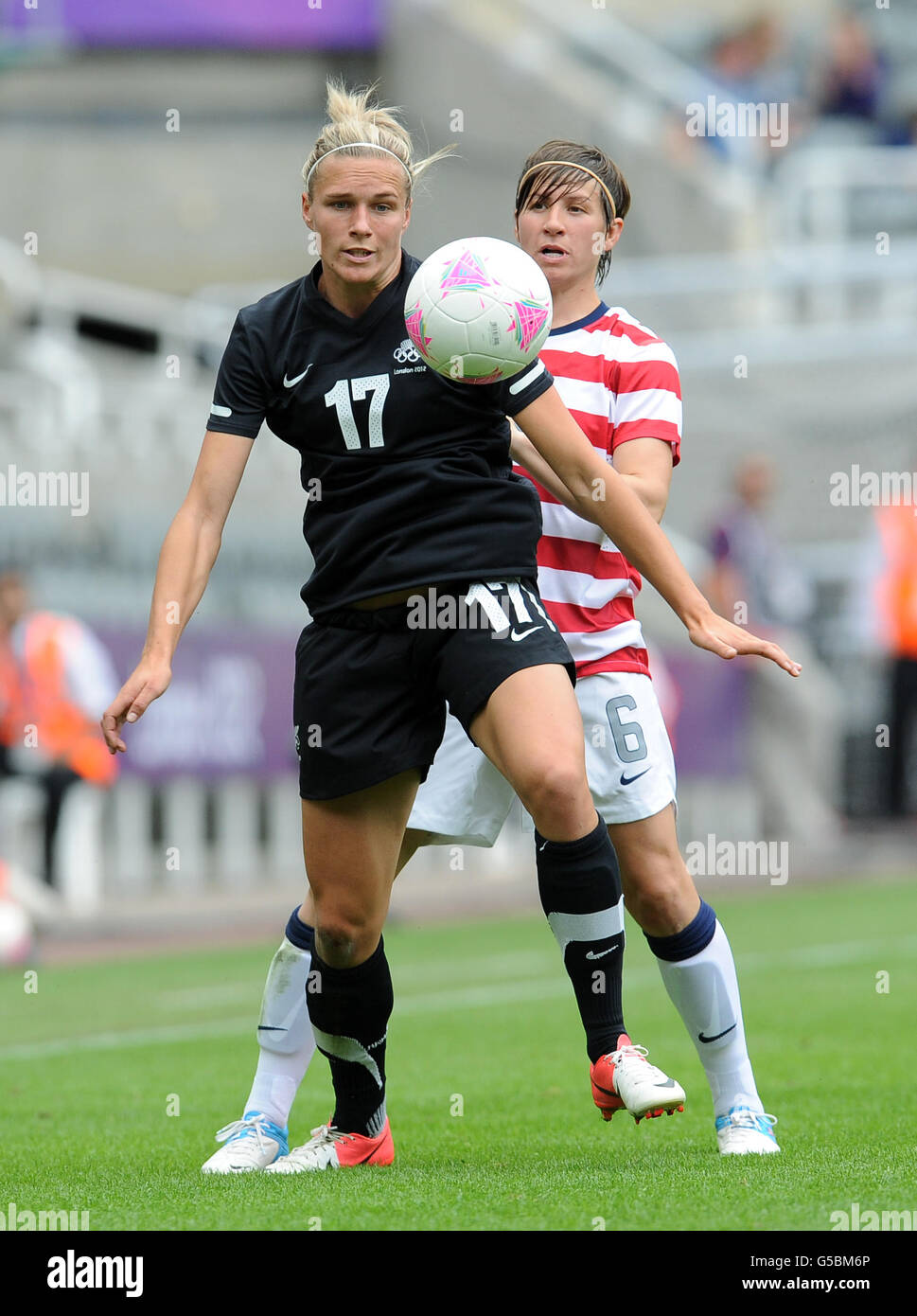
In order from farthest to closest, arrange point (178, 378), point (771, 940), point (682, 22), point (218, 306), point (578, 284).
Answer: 1. point (682, 22)
2. point (218, 306)
3. point (178, 378)
4. point (771, 940)
5. point (578, 284)

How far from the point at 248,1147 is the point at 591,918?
111cm

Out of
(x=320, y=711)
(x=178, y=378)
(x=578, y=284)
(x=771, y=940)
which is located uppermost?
(x=178, y=378)

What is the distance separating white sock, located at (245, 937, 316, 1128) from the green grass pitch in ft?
0.89

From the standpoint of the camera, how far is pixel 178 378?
18234 mm

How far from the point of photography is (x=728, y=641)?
181 inches

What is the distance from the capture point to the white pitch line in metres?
8.27

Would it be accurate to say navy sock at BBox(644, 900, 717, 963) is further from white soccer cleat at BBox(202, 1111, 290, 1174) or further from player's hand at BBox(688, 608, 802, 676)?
white soccer cleat at BBox(202, 1111, 290, 1174)

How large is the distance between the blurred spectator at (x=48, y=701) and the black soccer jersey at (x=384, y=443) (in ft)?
26.1

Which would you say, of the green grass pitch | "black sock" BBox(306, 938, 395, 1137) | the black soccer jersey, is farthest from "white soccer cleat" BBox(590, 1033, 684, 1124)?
the black soccer jersey

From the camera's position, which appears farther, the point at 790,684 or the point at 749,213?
the point at 749,213

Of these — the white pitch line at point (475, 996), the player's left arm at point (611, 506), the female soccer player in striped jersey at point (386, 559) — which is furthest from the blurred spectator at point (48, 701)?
the player's left arm at point (611, 506)
